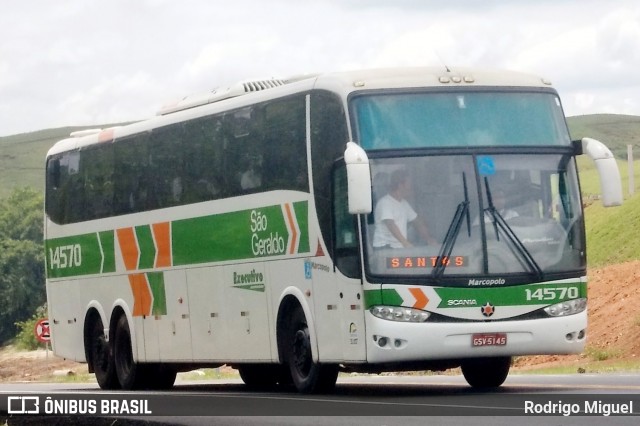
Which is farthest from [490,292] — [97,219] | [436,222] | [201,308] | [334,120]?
[97,219]

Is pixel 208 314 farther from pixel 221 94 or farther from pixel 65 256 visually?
pixel 65 256

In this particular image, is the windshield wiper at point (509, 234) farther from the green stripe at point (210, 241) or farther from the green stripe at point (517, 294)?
the green stripe at point (210, 241)

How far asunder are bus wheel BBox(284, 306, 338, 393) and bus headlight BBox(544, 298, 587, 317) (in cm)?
281

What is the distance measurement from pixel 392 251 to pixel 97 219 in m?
9.35

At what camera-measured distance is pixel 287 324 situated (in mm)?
21375

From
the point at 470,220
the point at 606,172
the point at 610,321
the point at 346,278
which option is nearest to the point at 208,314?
the point at 346,278

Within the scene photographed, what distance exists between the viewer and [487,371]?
21094 millimetres

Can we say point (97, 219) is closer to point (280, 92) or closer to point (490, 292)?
point (280, 92)

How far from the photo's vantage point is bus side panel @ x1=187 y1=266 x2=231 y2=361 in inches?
916

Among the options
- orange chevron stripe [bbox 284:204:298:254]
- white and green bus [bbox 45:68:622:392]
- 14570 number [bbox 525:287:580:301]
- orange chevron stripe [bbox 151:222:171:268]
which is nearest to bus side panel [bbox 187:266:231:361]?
white and green bus [bbox 45:68:622:392]

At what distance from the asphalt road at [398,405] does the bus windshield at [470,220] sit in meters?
1.44

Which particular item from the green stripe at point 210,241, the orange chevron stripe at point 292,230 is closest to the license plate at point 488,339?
the green stripe at point 210,241

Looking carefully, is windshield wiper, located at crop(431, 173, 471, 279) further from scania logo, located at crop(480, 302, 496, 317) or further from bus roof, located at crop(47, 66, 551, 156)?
bus roof, located at crop(47, 66, 551, 156)

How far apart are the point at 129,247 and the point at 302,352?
6.03m
